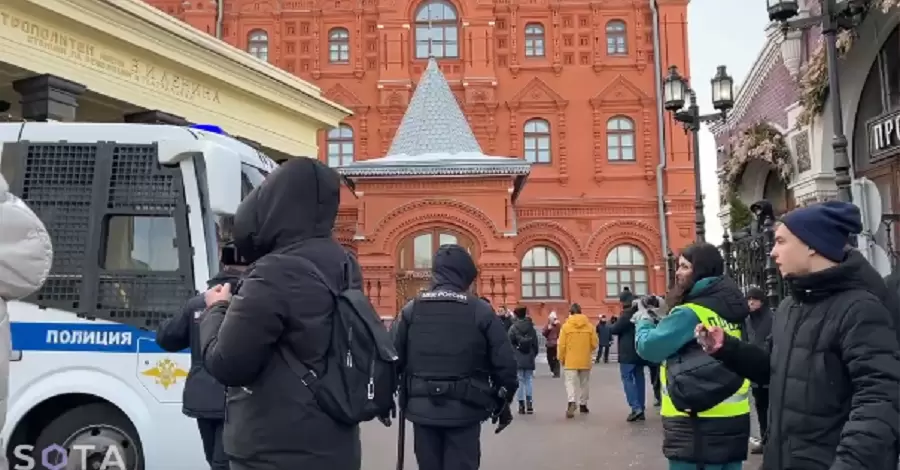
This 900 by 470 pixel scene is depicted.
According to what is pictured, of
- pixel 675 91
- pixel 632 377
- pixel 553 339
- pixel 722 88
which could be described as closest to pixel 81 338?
pixel 632 377

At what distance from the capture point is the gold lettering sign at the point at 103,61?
1112 cm

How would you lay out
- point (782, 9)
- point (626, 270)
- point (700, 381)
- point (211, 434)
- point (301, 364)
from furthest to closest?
point (626, 270)
point (782, 9)
point (211, 434)
point (700, 381)
point (301, 364)

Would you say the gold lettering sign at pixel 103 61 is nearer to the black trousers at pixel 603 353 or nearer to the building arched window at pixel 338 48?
the black trousers at pixel 603 353

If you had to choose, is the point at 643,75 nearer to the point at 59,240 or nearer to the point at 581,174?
the point at 581,174

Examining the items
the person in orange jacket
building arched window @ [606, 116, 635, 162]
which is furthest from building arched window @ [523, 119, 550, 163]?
the person in orange jacket

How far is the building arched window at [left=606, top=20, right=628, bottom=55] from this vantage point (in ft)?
105

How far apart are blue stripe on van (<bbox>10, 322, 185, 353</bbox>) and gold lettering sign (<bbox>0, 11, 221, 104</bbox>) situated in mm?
6335

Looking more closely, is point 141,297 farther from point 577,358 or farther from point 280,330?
point 577,358

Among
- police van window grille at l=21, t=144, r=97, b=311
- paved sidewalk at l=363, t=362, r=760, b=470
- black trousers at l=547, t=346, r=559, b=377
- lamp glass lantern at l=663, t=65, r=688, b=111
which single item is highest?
lamp glass lantern at l=663, t=65, r=688, b=111

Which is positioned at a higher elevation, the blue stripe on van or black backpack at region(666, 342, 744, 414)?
the blue stripe on van

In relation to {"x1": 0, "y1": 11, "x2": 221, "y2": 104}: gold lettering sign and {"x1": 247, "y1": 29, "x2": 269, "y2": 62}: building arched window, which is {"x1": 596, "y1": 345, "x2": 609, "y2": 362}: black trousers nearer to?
{"x1": 0, "y1": 11, "x2": 221, "y2": 104}: gold lettering sign

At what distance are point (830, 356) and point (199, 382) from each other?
3700 millimetres

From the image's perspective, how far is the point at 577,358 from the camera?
12812mm

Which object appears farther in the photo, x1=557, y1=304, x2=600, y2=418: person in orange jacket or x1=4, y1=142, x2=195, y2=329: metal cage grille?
x1=557, y1=304, x2=600, y2=418: person in orange jacket
